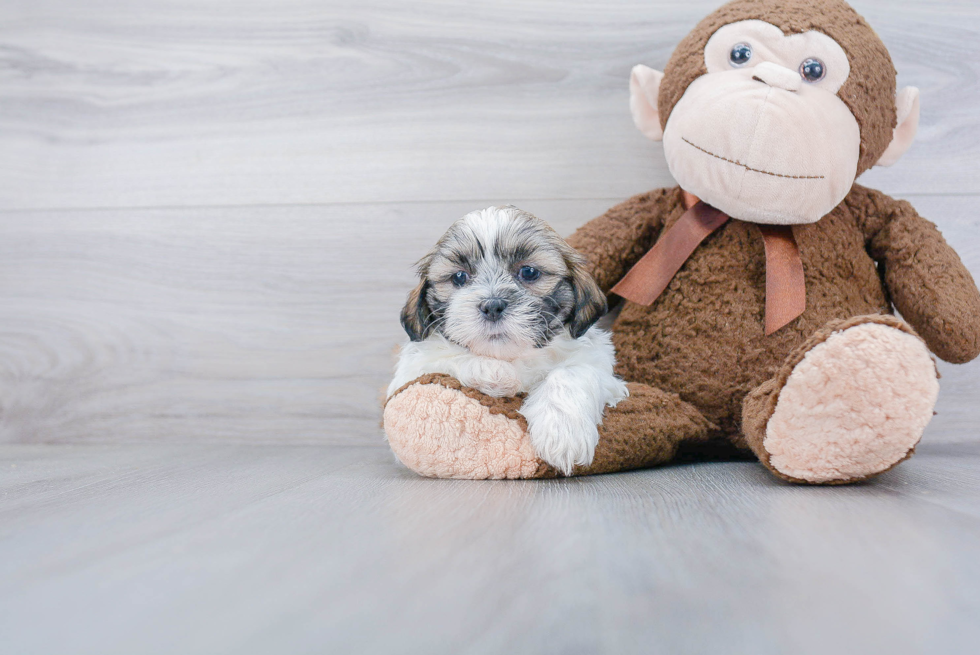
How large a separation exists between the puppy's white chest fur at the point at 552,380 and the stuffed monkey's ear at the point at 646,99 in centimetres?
45

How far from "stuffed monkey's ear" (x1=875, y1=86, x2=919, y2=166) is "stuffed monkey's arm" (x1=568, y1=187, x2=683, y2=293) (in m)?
0.39

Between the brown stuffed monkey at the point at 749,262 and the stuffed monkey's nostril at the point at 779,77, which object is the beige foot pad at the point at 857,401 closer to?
the brown stuffed monkey at the point at 749,262

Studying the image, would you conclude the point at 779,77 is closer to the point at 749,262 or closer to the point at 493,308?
the point at 749,262

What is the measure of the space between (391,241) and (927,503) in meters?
1.20

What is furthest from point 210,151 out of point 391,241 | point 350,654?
point 350,654

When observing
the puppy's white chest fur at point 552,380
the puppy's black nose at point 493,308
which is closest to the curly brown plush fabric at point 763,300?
the puppy's white chest fur at point 552,380

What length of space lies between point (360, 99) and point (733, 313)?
1.01 m

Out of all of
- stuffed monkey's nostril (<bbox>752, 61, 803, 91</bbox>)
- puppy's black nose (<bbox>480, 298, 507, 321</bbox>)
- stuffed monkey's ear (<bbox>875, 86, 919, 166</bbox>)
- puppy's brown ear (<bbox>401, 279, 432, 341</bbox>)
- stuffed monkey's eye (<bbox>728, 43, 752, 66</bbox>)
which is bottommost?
puppy's brown ear (<bbox>401, 279, 432, 341</bbox>)

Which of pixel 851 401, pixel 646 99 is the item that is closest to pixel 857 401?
pixel 851 401

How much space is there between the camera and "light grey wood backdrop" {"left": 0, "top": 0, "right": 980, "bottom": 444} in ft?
5.35

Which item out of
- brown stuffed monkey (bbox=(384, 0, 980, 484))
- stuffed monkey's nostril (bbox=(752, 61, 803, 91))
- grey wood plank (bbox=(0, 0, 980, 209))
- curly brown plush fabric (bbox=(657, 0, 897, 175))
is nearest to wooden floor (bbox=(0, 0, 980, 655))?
grey wood plank (bbox=(0, 0, 980, 209))

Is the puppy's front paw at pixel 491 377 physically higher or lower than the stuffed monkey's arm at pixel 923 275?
lower

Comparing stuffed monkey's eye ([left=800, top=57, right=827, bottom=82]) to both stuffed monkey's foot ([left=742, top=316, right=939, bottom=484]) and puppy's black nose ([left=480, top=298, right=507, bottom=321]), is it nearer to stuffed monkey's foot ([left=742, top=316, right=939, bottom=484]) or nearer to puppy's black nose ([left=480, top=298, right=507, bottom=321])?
stuffed monkey's foot ([left=742, top=316, right=939, bottom=484])

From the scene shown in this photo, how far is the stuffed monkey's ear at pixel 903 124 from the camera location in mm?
1265
